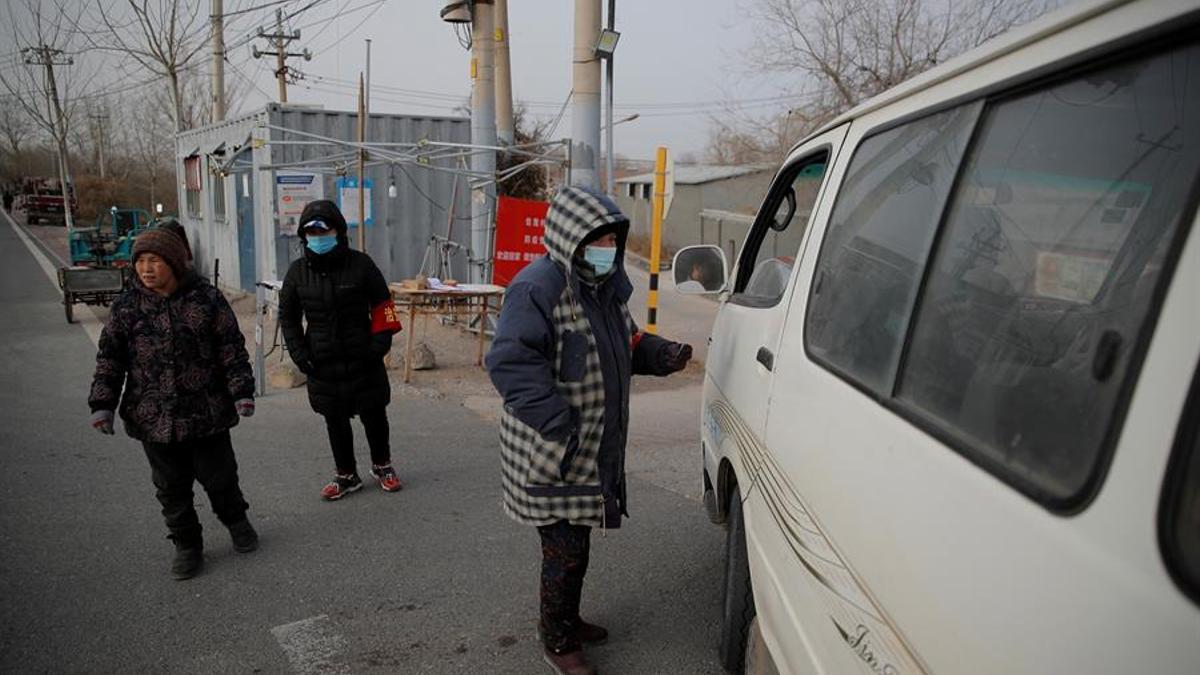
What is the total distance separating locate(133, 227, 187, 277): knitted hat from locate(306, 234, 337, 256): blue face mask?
0.73 m

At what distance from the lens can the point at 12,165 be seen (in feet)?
205

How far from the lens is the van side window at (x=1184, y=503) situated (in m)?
0.93

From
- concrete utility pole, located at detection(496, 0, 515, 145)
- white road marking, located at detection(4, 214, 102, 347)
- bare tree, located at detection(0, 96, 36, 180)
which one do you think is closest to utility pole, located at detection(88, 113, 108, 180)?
bare tree, located at detection(0, 96, 36, 180)

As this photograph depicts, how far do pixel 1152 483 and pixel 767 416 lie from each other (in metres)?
1.40

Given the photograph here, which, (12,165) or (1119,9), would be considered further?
(12,165)

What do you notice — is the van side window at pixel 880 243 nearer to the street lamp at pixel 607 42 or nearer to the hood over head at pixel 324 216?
the hood over head at pixel 324 216

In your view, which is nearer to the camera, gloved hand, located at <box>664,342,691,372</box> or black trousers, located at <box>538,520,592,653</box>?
black trousers, located at <box>538,520,592,653</box>

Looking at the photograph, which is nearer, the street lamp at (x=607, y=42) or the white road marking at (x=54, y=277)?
the street lamp at (x=607, y=42)

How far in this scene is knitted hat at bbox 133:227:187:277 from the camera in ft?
11.4

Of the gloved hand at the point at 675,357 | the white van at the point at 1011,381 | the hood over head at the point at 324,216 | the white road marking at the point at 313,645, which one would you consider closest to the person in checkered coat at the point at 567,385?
the gloved hand at the point at 675,357

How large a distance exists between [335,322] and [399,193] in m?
7.85

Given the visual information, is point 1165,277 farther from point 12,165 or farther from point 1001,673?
point 12,165

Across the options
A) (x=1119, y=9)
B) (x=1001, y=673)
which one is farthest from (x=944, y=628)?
(x=1119, y=9)

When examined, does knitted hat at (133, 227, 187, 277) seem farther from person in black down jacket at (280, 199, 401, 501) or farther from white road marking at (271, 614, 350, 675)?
white road marking at (271, 614, 350, 675)
